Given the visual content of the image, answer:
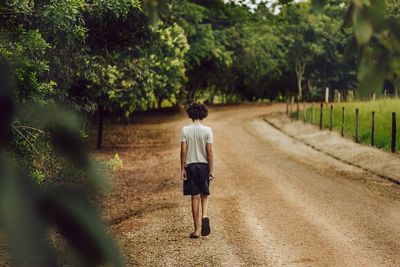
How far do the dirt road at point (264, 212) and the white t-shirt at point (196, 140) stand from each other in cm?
124

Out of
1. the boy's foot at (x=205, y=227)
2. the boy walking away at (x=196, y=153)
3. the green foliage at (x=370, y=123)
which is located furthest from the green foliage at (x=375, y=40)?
the green foliage at (x=370, y=123)

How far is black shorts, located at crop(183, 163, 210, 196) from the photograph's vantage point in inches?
377

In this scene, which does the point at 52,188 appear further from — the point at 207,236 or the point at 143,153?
the point at 143,153

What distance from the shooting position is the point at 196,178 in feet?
31.6

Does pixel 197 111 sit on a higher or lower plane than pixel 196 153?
higher

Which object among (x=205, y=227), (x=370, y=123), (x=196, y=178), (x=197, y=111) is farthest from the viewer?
(x=370, y=123)

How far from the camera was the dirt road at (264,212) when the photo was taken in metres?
9.07

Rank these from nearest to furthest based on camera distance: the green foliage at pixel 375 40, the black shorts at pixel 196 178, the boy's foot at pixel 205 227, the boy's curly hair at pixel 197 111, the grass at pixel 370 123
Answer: the green foliage at pixel 375 40
the boy's curly hair at pixel 197 111
the black shorts at pixel 196 178
the boy's foot at pixel 205 227
the grass at pixel 370 123

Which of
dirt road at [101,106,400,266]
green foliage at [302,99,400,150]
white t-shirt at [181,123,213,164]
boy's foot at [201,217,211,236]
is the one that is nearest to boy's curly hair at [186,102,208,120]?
white t-shirt at [181,123,213,164]

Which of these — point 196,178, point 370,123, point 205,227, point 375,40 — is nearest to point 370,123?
point 370,123

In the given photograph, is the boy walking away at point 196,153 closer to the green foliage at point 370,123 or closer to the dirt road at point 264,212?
the dirt road at point 264,212

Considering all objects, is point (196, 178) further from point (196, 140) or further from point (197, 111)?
point (197, 111)

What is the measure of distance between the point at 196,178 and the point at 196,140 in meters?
0.56

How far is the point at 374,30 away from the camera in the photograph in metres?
1.31
